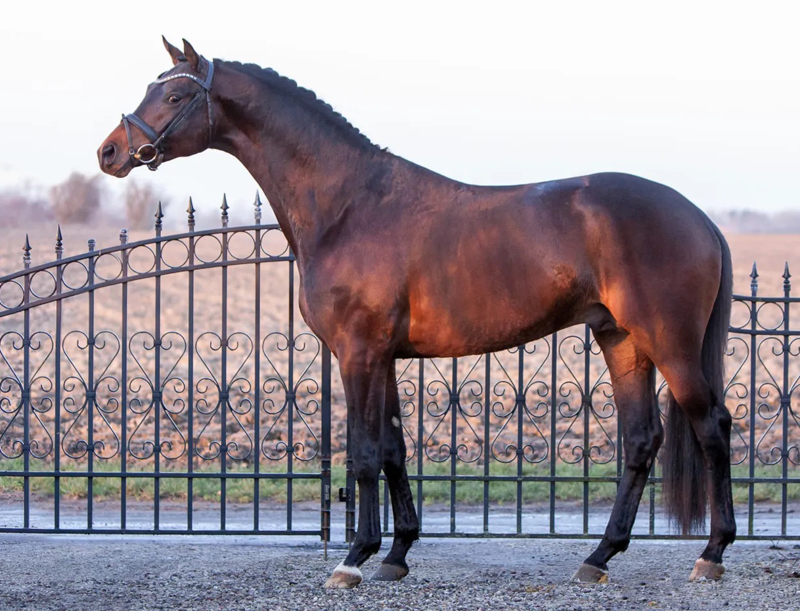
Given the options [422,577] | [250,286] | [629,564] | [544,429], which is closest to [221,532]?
[422,577]

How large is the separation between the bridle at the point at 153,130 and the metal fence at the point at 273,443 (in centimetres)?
105

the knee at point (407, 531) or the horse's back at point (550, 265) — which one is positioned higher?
the horse's back at point (550, 265)

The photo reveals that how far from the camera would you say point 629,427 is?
5.91m

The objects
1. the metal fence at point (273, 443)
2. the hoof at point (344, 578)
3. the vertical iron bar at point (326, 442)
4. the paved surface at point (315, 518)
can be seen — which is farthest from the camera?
the paved surface at point (315, 518)

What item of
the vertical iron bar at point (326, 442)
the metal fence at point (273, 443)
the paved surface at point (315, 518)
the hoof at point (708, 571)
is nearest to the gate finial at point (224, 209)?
the metal fence at point (273, 443)

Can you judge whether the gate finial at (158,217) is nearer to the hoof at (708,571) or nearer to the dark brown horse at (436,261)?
the dark brown horse at (436,261)

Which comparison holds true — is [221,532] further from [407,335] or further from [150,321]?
[150,321]

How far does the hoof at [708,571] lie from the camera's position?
567 cm

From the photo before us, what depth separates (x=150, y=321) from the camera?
65.7 feet

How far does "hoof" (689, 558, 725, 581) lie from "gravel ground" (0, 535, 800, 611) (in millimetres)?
58

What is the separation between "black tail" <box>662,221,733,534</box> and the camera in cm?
564

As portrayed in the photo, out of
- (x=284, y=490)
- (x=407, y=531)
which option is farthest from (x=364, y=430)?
(x=284, y=490)

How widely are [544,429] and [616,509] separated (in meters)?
7.76

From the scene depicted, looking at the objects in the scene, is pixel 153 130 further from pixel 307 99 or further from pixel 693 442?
pixel 693 442
